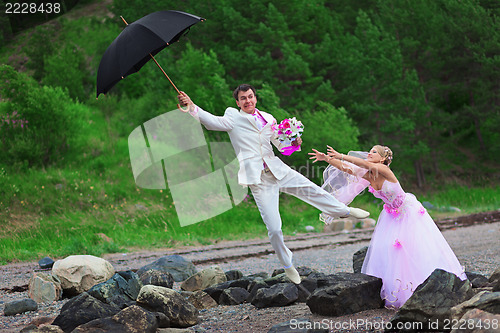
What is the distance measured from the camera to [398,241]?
690 cm

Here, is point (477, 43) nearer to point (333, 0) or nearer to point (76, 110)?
point (333, 0)

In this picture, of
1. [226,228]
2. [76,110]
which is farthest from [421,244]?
[76,110]

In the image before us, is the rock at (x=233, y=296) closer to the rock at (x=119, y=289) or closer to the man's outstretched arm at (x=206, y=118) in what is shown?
the rock at (x=119, y=289)

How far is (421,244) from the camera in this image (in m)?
6.82

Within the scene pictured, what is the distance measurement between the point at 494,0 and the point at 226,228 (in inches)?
1133

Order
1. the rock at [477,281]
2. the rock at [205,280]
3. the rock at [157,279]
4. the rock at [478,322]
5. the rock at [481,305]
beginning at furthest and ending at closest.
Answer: the rock at [205,280] → the rock at [157,279] → the rock at [477,281] → the rock at [481,305] → the rock at [478,322]

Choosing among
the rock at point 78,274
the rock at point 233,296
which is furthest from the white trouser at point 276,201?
the rock at point 78,274

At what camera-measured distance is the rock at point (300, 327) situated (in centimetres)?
587

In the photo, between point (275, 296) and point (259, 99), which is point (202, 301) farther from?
point (259, 99)

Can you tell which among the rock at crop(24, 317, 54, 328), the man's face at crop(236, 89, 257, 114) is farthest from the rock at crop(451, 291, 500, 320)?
the rock at crop(24, 317, 54, 328)

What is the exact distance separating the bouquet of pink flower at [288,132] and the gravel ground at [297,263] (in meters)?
2.14

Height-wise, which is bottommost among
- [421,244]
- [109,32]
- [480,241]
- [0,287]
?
[480,241]

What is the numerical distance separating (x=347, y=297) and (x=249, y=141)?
2.40 metres

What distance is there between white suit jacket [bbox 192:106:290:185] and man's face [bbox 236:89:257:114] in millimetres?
87
